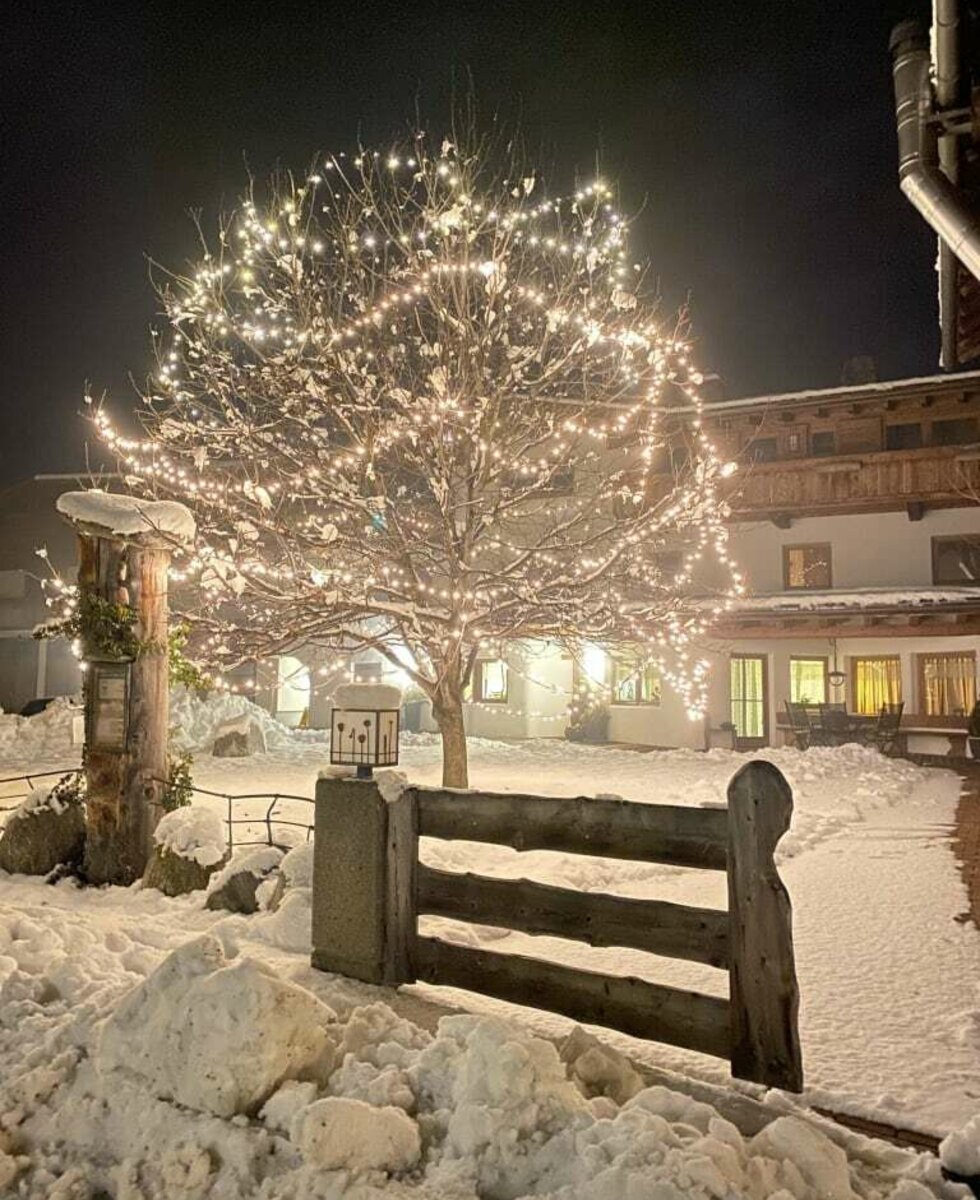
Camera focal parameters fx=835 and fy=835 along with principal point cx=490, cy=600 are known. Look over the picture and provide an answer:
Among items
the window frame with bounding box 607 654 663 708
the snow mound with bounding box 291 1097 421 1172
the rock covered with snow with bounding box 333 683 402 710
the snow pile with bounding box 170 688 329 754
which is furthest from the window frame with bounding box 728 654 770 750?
the snow mound with bounding box 291 1097 421 1172

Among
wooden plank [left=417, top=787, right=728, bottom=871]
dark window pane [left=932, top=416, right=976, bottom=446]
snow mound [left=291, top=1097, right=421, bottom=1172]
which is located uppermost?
dark window pane [left=932, top=416, right=976, bottom=446]

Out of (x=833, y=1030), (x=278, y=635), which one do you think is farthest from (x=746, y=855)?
(x=278, y=635)

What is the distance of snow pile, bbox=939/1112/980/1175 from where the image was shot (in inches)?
119

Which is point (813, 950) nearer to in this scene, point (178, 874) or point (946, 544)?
point (178, 874)

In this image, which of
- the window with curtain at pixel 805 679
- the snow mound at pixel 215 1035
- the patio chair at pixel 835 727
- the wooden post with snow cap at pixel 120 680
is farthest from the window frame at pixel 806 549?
the snow mound at pixel 215 1035

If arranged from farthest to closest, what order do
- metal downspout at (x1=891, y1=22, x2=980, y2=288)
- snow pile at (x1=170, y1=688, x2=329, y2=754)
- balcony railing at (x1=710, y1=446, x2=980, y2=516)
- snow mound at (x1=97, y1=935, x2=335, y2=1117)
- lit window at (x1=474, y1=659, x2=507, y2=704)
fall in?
lit window at (x1=474, y1=659, x2=507, y2=704) → balcony railing at (x1=710, y1=446, x2=980, y2=516) → snow pile at (x1=170, y1=688, x2=329, y2=754) → metal downspout at (x1=891, y1=22, x2=980, y2=288) → snow mound at (x1=97, y1=935, x2=335, y2=1117)

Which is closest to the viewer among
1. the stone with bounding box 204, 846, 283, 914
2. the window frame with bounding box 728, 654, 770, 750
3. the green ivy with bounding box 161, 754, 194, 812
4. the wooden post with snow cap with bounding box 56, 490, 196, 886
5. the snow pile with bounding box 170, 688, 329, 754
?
the stone with bounding box 204, 846, 283, 914

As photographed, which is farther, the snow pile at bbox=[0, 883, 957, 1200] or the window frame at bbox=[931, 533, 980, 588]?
the window frame at bbox=[931, 533, 980, 588]

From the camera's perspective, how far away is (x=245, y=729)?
701 inches

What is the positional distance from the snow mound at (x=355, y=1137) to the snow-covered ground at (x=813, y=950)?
235 mm

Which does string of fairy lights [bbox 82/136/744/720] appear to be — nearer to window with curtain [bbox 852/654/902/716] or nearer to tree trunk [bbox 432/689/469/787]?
tree trunk [bbox 432/689/469/787]

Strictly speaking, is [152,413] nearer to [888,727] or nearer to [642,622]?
[642,622]

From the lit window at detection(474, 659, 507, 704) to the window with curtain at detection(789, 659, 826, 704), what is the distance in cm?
787

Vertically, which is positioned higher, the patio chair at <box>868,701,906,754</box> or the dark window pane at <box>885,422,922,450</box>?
the dark window pane at <box>885,422,922,450</box>
